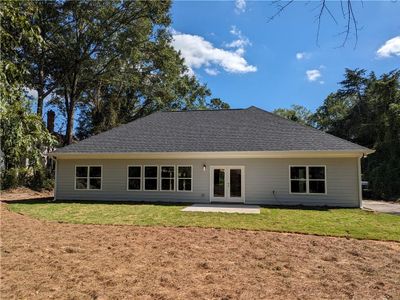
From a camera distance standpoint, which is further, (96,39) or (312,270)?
(96,39)

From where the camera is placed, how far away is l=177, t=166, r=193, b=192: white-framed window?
1584 cm

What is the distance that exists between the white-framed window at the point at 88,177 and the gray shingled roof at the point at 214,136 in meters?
1.04

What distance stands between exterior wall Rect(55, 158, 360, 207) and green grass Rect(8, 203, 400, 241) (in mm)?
1417

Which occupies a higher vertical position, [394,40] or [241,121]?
[241,121]

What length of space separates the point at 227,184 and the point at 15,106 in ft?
41.1

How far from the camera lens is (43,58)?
25672 millimetres

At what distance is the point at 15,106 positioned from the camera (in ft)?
12.1

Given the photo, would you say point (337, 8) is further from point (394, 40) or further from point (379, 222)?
point (379, 222)

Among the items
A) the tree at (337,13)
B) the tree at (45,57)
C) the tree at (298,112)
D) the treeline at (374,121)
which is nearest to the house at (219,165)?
the treeline at (374,121)

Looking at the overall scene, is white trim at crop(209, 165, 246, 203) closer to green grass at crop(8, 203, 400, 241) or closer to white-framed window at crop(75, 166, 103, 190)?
green grass at crop(8, 203, 400, 241)

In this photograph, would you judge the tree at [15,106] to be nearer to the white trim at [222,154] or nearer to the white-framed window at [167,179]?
the white trim at [222,154]

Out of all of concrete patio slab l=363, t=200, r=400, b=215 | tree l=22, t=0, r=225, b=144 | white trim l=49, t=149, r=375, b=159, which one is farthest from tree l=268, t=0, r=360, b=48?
tree l=22, t=0, r=225, b=144

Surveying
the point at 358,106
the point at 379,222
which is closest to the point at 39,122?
the point at 379,222

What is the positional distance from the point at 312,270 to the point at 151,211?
7852 millimetres
